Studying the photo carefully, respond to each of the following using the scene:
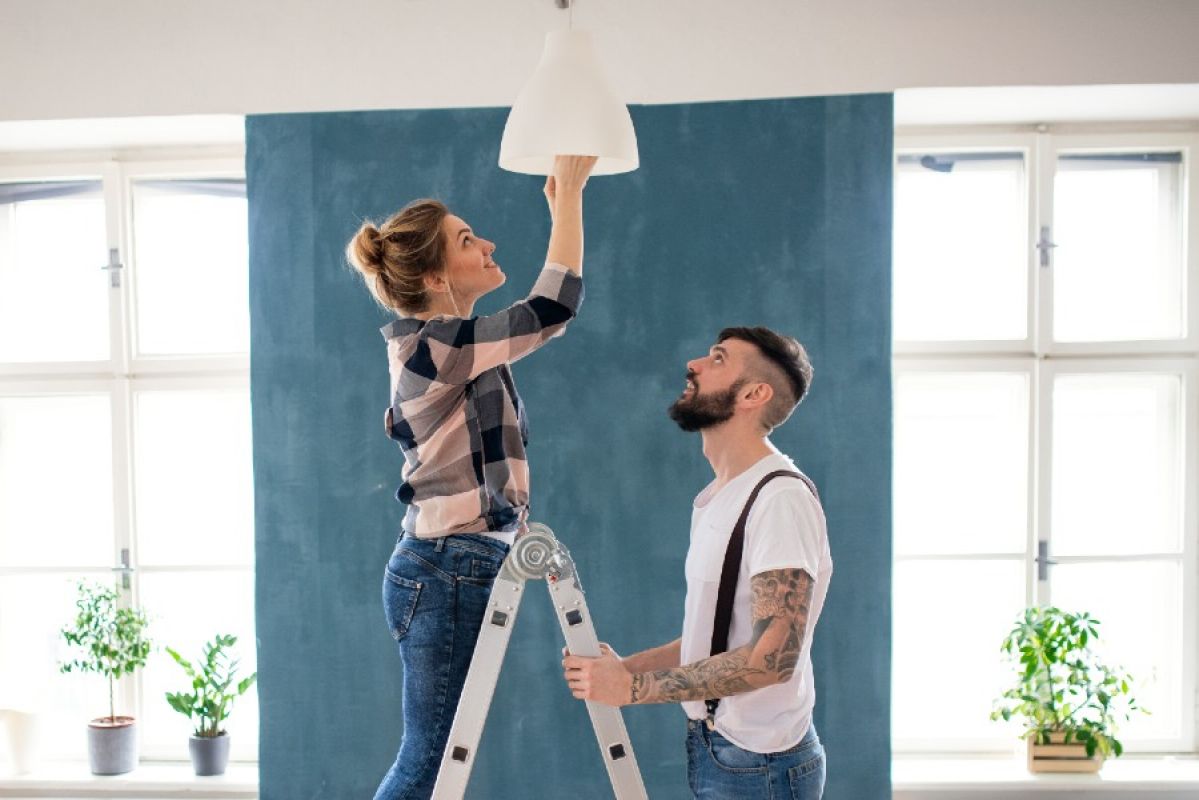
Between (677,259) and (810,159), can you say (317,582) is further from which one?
(810,159)

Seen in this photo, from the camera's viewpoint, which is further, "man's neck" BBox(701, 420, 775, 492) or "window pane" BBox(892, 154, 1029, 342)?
"window pane" BBox(892, 154, 1029, 342)

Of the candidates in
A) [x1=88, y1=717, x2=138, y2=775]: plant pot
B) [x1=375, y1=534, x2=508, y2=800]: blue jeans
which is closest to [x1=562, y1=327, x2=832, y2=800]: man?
[x1=375, y1=534, x2=508, y2=800]: blue jeans

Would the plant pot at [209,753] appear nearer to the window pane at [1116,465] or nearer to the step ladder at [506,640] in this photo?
the step ladder at [506,640]

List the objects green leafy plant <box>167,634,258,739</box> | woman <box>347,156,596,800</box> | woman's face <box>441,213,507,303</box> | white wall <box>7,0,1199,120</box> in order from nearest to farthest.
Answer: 1. woman <box>347,156,596,800</box>
2. woman's face <box>441,213,507,303</box>
3. white wall <box>7,0,1199,120</box>
4. green leafy plant <box>167,634,258,739</box>

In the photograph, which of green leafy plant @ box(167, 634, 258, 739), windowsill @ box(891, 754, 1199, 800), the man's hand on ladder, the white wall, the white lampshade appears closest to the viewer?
the white lampshade

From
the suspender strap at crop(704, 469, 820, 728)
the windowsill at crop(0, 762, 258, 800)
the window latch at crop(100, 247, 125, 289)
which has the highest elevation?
the window latch at crop(100, 247, 125, 289)

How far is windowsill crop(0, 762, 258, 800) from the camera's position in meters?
3.39

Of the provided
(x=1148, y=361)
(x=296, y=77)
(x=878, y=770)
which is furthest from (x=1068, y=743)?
(x=296, y=77)

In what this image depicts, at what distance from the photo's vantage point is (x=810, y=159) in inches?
121

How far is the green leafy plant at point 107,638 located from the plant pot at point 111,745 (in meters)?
0.07

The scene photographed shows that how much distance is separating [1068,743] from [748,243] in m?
1.72

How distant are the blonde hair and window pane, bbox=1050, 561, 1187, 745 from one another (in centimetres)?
241

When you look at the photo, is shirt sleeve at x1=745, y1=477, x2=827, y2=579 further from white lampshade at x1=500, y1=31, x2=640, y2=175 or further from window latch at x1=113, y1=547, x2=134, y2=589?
window latch at x1=113, y1=547, x2=134, y2=589

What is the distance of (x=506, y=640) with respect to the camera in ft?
5.88
